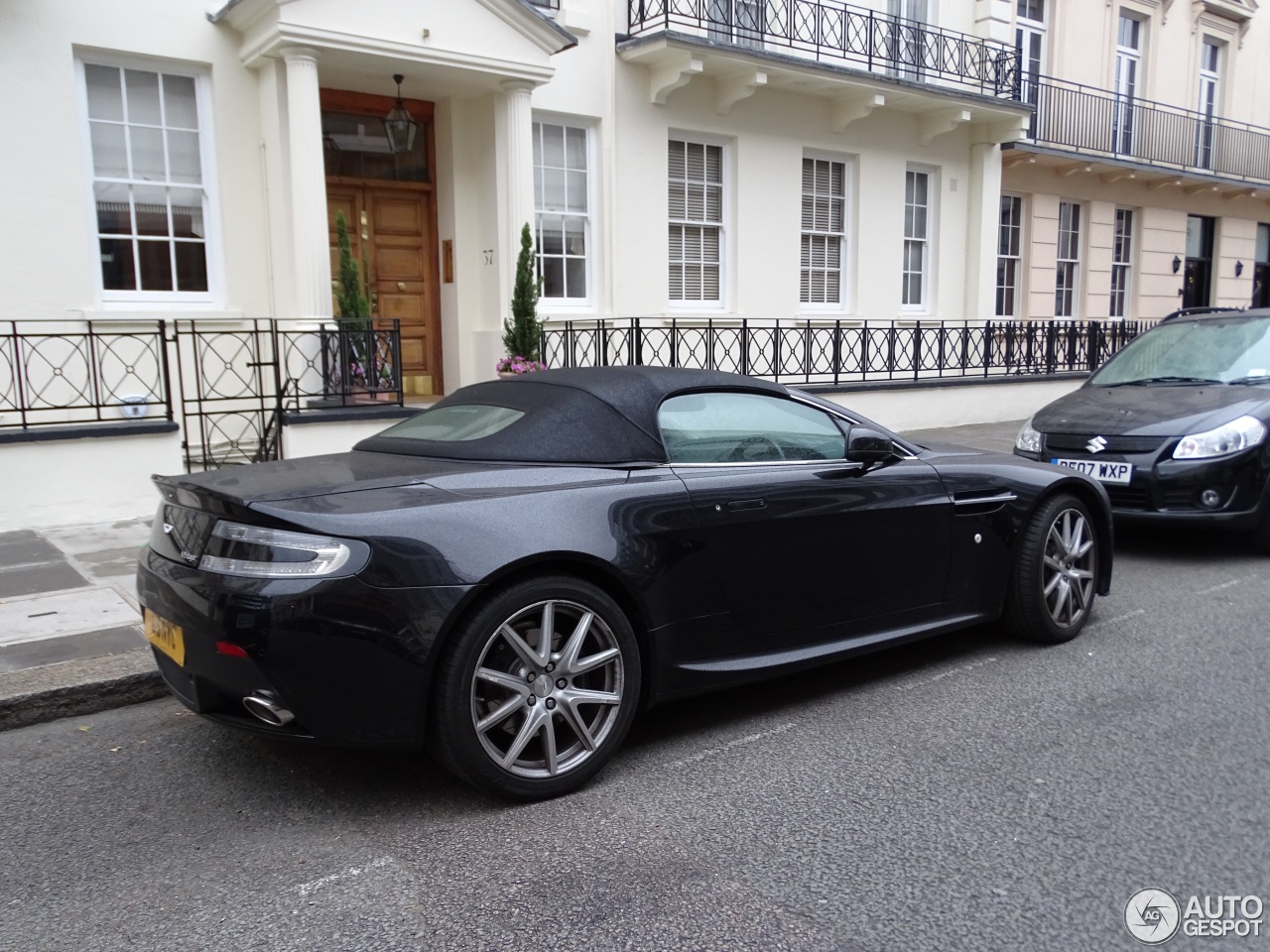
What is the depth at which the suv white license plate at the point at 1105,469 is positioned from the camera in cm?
698

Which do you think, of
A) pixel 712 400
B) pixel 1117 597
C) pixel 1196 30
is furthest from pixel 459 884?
pixel 1196 30

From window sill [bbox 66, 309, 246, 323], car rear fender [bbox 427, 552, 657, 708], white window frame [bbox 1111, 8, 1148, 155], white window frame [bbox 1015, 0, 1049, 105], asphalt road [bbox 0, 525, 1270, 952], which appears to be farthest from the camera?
white window frame [bbox 1111, 8, 1148, 155]

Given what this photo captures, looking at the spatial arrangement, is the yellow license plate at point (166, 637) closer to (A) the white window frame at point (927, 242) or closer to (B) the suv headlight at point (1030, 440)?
(B) the suv headlight at point (1030, 440)

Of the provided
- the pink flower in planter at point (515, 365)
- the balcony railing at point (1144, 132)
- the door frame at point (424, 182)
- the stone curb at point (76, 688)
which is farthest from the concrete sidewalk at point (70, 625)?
the balcony railing at point (1144, 132)

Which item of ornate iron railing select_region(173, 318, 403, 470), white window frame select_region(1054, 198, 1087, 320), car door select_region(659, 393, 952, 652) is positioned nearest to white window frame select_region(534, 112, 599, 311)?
ornate iron railing select_region(173, 318, 403, 470)

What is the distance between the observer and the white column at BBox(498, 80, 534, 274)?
410 inches

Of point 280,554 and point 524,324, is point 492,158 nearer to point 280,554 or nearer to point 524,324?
point 524,324

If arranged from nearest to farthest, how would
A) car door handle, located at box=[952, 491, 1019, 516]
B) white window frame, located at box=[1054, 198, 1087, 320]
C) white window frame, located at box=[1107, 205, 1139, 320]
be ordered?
car door handle, located at box=[952, 491, 1019, 516]
white window frame, located at box=[1054, 198, 1087, 320]
white window frame, located at box=[1107, 205, 1139, 320]

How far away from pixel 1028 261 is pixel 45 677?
16.8 metres

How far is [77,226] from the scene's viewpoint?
880cm

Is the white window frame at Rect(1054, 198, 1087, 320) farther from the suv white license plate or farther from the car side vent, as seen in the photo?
the suv white license plate

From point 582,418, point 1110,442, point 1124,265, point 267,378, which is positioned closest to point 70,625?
point 582,418

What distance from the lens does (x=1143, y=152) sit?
19000 millimetres

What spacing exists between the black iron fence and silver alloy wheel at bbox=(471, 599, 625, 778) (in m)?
5.79
